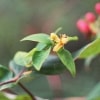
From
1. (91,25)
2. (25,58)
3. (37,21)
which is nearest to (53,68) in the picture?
(25,58)

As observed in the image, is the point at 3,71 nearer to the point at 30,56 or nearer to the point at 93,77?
the point at 30,56

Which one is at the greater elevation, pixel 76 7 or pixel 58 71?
pixel 76 7

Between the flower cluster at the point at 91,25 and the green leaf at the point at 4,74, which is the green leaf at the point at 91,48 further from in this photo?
the flower cluster at the point at 91,25

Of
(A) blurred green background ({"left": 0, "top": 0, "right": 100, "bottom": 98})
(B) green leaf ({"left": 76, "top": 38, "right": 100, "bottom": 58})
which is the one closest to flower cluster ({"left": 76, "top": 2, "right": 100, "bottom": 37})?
(B) green leaf ({"left": 76, "top": 38, "right": 100, "bottom": 58})

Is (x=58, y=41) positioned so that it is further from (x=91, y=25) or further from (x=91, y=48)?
(x=91, y=25)

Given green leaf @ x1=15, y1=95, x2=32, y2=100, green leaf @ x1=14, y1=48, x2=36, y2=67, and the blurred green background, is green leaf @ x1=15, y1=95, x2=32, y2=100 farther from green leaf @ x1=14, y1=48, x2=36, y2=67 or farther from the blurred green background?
the blurred green background

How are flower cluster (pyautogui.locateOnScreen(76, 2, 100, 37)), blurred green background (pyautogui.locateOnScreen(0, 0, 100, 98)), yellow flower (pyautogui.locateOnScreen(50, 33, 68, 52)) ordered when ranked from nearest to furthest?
yellow flower (pyautogui.locateOnScreen(50, 33, 68, 52)), flower cluster (pyautogui.locateOnScreen(76, 2, 100, 37)), blurred green background (pyautogui.locateOnScreen(0, 0, 100, 98))

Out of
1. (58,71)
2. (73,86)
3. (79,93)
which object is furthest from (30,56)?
(73,86)

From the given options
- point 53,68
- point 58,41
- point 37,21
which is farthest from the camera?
point 37,21
